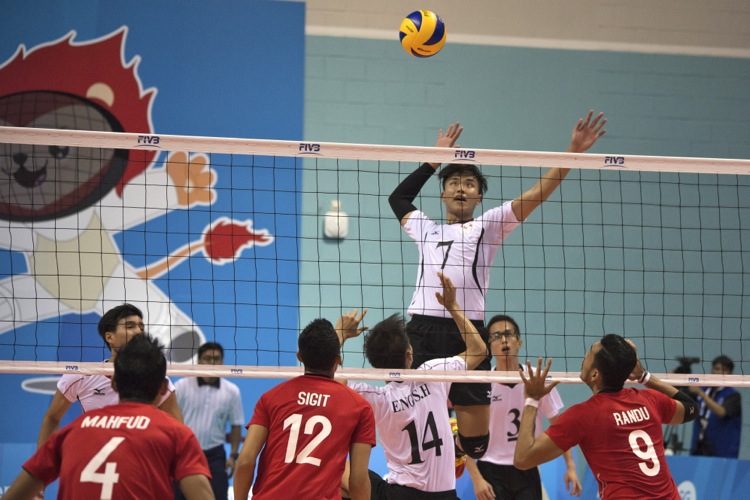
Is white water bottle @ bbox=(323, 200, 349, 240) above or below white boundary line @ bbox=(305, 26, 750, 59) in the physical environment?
below

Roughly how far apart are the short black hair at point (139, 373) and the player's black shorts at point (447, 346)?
2.61 metres

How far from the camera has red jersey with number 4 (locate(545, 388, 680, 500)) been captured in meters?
4.47

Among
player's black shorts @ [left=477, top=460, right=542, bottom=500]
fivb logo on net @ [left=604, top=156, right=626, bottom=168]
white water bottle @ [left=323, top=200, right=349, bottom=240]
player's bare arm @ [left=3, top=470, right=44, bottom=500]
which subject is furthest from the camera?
white water bottle @ [left=323, top=200, right=349, bottom=240]

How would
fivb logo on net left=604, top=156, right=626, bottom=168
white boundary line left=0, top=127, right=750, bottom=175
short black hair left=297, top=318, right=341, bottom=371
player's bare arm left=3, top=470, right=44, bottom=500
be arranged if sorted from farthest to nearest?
fivb logo on net left=604, top=156, right=626, bottom=168
white boundary line left=0, top=127, right=750, bottom=175
short black hair left=297, top=318, right=341, bottom=371
player's bare arm left=3, top=470, right=44, bottom=500

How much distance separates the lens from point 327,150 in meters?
5.61

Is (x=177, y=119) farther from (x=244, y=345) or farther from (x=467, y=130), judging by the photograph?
(x=467, y=130)

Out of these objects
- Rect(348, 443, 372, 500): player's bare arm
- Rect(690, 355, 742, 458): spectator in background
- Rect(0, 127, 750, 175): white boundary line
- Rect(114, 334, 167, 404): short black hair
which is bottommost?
Rect(690, 355, 742, 458): spectator in background

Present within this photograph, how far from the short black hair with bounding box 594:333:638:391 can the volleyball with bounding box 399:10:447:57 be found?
3.13 metres

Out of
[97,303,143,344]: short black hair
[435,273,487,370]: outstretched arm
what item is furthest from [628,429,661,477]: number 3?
[97,303,143,344]: short black hair

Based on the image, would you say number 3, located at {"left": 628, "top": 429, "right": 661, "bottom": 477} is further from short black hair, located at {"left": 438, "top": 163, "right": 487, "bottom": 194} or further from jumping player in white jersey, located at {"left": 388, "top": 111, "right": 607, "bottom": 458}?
short black hair, located at {"left": 438, "top": 163, "right": 487, "bottom": 194}

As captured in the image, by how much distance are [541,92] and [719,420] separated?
4.20 metres

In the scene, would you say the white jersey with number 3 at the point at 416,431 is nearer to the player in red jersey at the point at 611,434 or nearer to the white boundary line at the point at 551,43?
the player in red jersey at the point at 611,434

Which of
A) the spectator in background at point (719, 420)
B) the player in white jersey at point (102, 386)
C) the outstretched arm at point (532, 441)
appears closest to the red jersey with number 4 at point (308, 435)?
the outstretched arm at point (532, 441)

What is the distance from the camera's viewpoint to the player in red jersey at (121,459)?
345 centimetres
